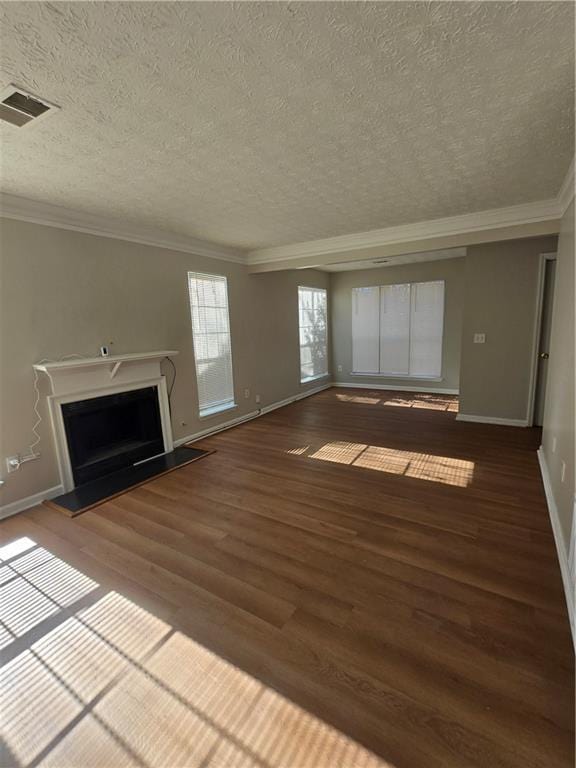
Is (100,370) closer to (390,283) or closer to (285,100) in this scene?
(285,100)

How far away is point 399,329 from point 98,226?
5547 millimetres

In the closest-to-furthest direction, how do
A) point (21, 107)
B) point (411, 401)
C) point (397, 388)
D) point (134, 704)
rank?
point (134, 704), point (21, 107), point (411, 401), point (397, 388)

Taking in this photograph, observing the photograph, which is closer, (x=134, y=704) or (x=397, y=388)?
(x=134, y=704)

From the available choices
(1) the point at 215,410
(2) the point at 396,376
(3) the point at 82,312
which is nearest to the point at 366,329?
(2) the point at 396,376

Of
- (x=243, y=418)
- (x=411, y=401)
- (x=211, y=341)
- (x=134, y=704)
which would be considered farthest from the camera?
(x=411, y=401)

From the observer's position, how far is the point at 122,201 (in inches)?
119

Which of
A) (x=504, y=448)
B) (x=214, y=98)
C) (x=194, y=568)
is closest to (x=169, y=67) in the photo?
(x=214, y=98)

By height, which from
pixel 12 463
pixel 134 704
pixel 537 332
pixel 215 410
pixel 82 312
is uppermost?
pixel 82 312

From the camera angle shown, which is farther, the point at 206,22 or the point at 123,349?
the point at 123,349

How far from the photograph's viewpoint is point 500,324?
4672 millimetres

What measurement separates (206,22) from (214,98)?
17.3 inches

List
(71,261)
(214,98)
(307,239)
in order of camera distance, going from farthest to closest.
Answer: (307,239), (71,261), (214,98)

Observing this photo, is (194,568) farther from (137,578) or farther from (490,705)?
(490,705)

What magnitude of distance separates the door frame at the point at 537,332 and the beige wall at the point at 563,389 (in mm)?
1115
